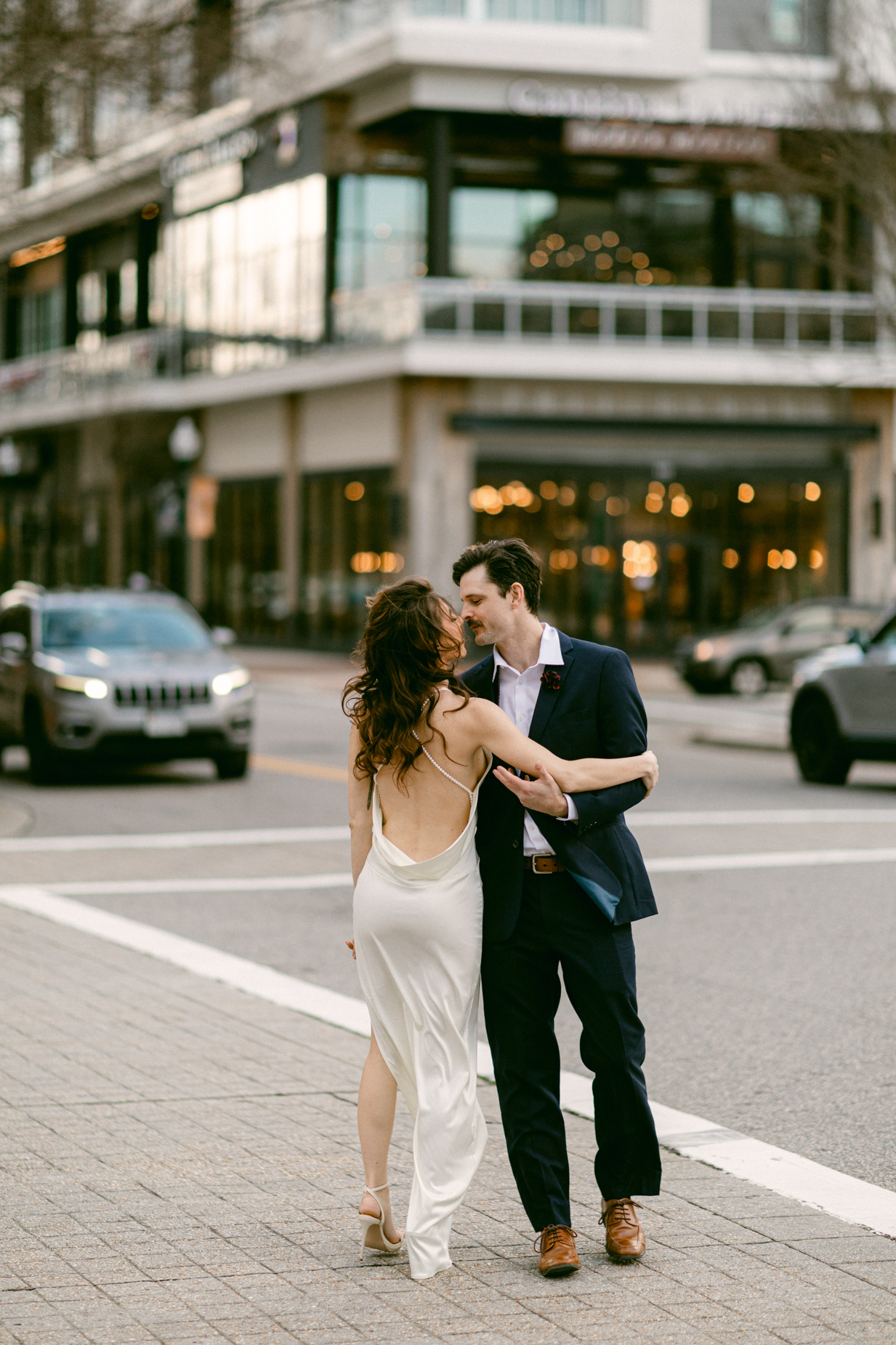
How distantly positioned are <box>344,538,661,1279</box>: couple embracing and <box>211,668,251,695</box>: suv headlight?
11.9 metres

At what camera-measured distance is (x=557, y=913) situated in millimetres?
4605

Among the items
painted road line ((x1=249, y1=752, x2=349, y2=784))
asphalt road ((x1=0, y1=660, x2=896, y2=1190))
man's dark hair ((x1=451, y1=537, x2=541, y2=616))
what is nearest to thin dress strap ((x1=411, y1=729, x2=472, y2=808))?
man's dark hair ((x1=451, y1=537, x2=541, y2=616))

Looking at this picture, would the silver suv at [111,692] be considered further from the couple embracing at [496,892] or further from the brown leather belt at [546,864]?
the brown leather belt at [546,864]

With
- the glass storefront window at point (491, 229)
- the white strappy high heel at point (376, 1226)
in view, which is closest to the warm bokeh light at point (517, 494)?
the glass storefront window at point (491, 229)

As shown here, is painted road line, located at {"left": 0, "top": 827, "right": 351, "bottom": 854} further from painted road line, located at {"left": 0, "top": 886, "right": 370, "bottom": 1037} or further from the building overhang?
the building overhang

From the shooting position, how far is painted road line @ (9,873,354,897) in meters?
10.8

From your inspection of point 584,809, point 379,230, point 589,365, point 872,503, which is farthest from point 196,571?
point 584,809

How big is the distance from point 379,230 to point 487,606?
3402 cm

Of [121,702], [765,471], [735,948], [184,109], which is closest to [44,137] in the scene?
[184,109]

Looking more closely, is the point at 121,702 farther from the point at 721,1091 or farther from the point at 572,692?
the point at 572,692

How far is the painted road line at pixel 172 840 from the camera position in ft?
41.5

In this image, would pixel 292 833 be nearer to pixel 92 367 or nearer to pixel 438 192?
pixel 438 192

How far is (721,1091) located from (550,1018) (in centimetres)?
195

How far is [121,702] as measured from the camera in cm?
1614
